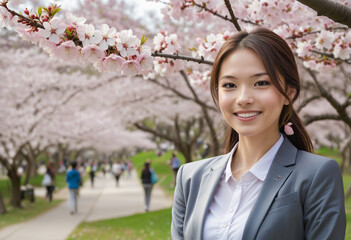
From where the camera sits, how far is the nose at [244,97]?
1.73 metres

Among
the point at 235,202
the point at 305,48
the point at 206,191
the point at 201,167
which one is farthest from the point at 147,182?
the point at 235,202

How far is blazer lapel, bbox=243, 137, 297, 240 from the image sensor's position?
5.29 feet

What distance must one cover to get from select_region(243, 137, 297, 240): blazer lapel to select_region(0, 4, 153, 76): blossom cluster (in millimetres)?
1047

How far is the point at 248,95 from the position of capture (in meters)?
1.74

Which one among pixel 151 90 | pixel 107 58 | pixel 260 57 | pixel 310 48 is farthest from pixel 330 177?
pixel 151 90

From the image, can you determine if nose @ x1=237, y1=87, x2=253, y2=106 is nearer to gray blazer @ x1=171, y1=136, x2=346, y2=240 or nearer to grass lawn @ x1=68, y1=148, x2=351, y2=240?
gray blazer @ x1=171, y1=136, x2=346, y2=240

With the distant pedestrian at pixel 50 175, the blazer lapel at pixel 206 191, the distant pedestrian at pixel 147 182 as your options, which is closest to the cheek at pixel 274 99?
the blazer lapel at pixel 206 191

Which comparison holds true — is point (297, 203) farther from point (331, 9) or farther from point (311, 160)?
point (331, 9)

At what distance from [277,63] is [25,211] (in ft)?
46.7

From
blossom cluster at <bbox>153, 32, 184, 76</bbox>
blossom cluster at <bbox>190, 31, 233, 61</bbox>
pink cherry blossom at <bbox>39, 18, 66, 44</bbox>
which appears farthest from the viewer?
blossom cluster at <bbox>153, 32, 184, 76</bbox>

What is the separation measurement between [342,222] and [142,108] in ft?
54.6

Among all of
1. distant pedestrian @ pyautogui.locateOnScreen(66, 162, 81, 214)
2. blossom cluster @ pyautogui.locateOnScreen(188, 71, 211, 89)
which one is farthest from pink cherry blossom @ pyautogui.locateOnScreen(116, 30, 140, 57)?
distant pedestrian @ pyautogui.locateOnScreen(66, 162, 81, 214)

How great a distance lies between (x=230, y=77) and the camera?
1795 mm

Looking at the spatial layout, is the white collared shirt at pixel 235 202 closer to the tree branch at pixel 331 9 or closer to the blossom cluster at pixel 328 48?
the tree branch at pixel 331 9
